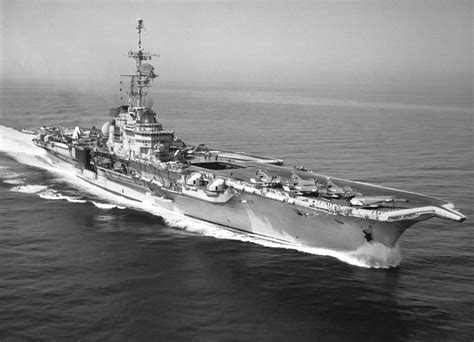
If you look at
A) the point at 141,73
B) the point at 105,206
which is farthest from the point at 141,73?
the point at 105,206

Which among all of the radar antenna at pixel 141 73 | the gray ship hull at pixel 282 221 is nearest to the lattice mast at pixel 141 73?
the radar antenna at pixel 141 73

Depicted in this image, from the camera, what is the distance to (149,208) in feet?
92.3

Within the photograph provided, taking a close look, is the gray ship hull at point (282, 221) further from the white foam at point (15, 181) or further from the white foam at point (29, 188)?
the white foam at point (15, 181)

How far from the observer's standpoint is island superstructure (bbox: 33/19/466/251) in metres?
20.2

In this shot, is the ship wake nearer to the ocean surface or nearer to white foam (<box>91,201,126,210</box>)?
white foam (<box>91,201,126,210</box>)

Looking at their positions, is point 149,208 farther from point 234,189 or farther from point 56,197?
point 234,189

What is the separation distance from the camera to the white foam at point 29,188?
3077cm

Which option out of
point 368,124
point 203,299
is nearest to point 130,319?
point 203,299

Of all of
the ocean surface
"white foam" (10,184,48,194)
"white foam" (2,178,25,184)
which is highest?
"white foam" (2,178,25,184)

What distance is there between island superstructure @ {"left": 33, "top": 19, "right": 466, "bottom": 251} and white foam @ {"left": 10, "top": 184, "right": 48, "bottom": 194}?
3126 millimetres

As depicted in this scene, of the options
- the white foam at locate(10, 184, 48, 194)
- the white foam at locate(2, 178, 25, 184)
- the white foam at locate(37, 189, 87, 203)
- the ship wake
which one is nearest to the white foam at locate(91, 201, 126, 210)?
the ship wake

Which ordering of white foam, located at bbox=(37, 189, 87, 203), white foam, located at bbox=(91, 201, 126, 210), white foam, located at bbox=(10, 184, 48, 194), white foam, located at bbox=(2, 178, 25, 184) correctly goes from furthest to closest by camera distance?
white foam, located at bbox=(2, 178, 25, 184)
white foam, located at bbox=(10, 184, 48, 194)
white foam, located at bbox=(37, 189, 87, 203)
white foam, located at bbox=(91, 201, 126, 210)

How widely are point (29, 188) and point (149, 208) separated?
931cm

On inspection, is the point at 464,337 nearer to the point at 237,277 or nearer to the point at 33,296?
the point at 237,277
